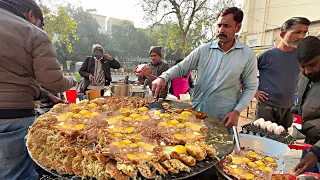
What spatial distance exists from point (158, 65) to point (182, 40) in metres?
10.4

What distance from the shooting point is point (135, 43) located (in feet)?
75.4

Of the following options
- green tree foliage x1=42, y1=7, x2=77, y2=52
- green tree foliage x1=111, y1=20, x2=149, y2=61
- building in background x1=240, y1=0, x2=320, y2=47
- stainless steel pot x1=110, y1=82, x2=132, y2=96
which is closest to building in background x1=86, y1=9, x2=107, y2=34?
green tree foliage x1=111, y1=20, x2=149, y2=61

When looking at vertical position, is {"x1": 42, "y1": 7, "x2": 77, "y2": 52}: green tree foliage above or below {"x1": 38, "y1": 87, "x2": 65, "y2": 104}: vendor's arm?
above

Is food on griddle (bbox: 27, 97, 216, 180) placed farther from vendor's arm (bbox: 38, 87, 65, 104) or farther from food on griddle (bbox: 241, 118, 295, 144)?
food on griddle (bbox: 241, 118, 295, 144)

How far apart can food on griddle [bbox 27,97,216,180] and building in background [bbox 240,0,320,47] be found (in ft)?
42.2

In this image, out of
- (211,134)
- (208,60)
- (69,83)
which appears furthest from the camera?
(208,60)

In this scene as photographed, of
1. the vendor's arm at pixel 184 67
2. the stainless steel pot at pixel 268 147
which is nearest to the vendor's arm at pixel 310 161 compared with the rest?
the stainless steel pot at pixel 268 147

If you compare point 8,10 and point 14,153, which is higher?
point 8,10

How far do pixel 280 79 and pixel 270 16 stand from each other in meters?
12.8

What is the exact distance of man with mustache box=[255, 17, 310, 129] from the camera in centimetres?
324

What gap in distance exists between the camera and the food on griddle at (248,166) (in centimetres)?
164

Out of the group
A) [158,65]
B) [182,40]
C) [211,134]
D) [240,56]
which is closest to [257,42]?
[182,40]

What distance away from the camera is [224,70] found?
239cm

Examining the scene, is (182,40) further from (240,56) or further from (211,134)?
(211,134)
